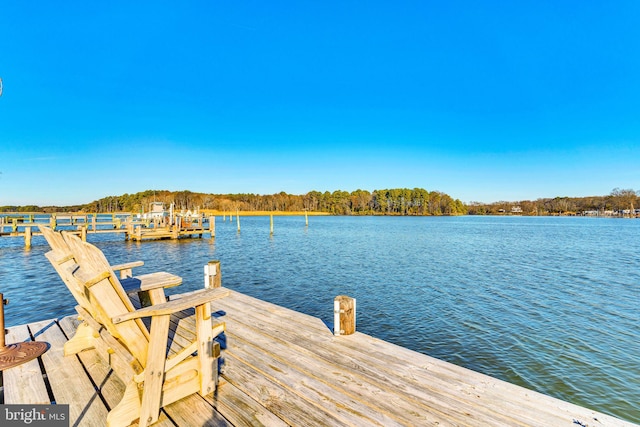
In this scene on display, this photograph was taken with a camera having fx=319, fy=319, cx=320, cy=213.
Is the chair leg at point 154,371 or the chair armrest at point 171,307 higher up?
the chair armrest at point 171,307

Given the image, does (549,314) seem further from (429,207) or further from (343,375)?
(429,207)

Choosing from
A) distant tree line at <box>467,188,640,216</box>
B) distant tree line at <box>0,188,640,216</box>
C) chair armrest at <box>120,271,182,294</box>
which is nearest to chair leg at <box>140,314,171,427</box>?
chair armrest at <box>120,271,182,294</box>

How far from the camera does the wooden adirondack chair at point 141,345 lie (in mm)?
2547

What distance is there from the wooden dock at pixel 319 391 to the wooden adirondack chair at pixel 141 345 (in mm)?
212

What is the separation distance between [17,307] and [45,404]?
926 centimetres

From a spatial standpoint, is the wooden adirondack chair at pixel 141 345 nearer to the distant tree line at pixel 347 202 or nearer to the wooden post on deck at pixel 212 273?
the wooden post on deck at pixel 212 273

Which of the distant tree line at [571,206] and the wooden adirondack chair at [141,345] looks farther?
the distant tree line at [571,206]

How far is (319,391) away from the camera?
3314 mm

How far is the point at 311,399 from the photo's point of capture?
3.18 meters

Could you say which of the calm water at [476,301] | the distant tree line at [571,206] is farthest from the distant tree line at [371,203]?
the calm water at [476,301]

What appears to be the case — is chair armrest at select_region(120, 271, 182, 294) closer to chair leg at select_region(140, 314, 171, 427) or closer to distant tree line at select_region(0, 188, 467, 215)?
chair leg at select_region(140, 314, 171, 427)

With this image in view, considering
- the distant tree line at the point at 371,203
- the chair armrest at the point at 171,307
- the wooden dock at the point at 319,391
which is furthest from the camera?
the distant tree line at the point at 371,203

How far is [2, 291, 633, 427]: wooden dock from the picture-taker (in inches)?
113

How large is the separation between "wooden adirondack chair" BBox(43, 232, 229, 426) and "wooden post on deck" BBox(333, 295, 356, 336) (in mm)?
1979
